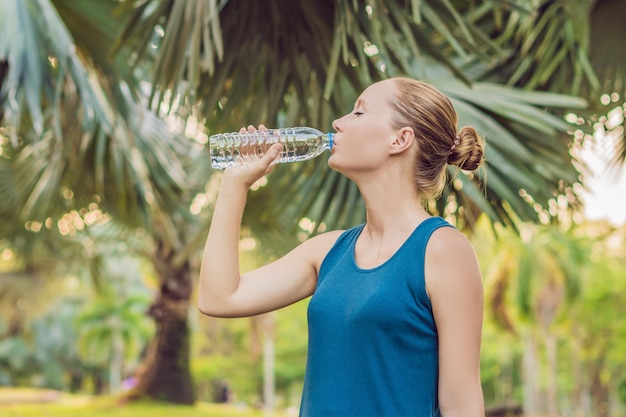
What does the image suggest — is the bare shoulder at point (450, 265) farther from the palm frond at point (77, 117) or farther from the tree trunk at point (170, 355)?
the tree trunk at point (170, 355)

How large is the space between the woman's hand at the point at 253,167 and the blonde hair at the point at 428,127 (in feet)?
0.75

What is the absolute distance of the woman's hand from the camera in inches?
66.4

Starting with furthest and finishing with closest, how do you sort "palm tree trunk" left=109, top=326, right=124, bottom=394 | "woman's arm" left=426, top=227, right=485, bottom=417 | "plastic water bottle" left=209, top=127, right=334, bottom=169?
"palm tree trunk" left=109, top=326, right=124, bottom=394, "plastic water bottle" left=209, top=127, right=334, bottom=169, "woman's arm" left=426, top=227, right=485, bottom=417

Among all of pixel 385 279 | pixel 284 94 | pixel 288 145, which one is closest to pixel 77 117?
pixel 284 94

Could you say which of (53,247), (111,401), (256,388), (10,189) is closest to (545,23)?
(10,189)

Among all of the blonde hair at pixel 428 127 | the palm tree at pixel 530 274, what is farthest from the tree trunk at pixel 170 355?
the blonde hair at pixel 428 127

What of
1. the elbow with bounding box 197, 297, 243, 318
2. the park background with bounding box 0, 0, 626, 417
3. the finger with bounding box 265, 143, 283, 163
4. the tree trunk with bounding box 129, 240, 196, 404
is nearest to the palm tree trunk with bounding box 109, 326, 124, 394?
the tree trunk with bounding box 129, 240, 196, 404

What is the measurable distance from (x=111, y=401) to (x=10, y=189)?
373 inches

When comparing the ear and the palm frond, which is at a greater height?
the palm frond

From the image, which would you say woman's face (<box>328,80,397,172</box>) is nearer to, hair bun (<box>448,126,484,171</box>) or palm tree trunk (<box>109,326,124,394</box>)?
hair bun (<box>448,126,484,171</box>)

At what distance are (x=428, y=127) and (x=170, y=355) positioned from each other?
14871 millimetres

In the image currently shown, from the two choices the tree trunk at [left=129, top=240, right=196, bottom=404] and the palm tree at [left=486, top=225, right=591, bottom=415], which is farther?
the palm tree at [left=486, top=225, right=591, bottom=415]

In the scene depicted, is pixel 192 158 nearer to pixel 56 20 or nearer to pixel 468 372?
pixel 56 20

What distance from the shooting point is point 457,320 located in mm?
1453
